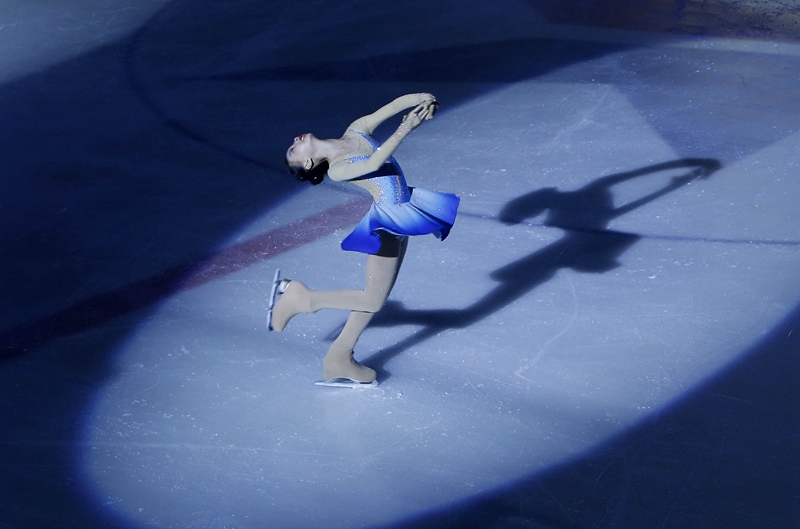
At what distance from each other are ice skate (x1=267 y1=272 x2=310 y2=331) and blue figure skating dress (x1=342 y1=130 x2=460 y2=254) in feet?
1.51

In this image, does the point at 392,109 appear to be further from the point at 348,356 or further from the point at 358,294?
the point at 348,356

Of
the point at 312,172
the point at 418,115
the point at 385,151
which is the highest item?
the point at 418,115

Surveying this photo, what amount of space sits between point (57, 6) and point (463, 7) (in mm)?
3549

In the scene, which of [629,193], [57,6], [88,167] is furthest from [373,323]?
[57,6]

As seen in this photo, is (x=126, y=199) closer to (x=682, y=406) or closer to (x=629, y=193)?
(x=629, y=193)

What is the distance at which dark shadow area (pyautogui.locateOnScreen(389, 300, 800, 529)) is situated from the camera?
369 cm

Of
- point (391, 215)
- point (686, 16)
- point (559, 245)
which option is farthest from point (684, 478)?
point (686, 16)

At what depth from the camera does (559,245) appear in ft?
17.3

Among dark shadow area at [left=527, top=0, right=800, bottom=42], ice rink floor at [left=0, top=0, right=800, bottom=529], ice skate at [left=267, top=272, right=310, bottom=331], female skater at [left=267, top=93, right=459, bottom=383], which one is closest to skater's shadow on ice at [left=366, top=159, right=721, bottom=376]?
ice rink floor at [left=0, top=0, right=800, bottom=529]

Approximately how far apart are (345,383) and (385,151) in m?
1.23

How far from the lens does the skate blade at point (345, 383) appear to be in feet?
14.1

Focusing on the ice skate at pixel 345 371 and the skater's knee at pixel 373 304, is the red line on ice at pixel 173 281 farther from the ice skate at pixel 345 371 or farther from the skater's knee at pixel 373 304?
the skater's knee at pixel 373 304

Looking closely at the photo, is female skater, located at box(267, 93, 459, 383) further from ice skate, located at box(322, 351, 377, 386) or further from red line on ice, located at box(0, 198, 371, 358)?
red line on ice, located at box(0, 198, 371, 358)

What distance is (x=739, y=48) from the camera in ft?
24.4
